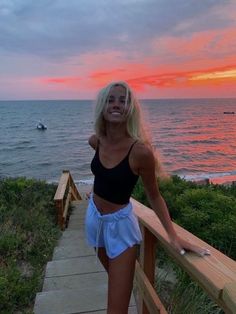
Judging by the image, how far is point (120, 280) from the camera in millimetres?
2238

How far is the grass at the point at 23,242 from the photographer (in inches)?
143

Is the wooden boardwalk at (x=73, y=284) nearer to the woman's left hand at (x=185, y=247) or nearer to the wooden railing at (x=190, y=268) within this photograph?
the wooden railing at (x=190, y=268)

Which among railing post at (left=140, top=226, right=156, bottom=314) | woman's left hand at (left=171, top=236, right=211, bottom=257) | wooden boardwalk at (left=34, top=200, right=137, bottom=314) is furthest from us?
wooden boardwalk at (left=34, top=200, right=137, bottom=314)

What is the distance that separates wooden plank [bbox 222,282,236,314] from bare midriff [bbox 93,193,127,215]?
1.10 meters

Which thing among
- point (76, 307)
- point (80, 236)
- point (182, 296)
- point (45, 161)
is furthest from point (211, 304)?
point (45, 161)

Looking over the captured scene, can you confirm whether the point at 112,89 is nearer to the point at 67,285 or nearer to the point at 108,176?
the point at 108,176

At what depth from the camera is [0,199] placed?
7.03 m

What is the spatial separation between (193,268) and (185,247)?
0.19 m

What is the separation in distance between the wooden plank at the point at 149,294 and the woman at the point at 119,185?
0.16 metres

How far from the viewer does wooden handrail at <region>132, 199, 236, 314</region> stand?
4.37ft

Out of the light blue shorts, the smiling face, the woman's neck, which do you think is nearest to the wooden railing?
the light blue shorts

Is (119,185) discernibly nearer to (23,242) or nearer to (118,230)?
(118,230)

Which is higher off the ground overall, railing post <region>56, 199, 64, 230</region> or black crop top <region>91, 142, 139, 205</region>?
black crop top <region>91, 142, 139, 205</region>

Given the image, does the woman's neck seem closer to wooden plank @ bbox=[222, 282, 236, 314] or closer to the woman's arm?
the woman's arm
